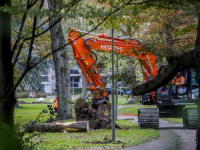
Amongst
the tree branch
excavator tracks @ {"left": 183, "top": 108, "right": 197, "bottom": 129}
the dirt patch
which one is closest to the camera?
the tree branch

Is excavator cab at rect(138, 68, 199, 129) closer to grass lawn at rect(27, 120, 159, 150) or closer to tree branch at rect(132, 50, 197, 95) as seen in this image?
grass lawn at rect(27, 120, 159, 150)

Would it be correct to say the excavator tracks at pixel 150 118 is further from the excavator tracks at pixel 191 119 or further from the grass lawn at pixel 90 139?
the excavator tracks at pixel 191 119

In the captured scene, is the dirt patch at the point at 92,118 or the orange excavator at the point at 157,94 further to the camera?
the dirt patch at the point at 92,118

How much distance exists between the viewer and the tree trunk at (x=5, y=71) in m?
4.48

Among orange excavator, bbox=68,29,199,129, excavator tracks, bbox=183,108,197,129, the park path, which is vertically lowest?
the park path

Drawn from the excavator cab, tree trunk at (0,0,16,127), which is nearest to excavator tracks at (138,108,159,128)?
the excavator cab

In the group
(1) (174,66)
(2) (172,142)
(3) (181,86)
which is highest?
(1) (174,66)

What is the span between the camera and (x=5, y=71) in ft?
14.9

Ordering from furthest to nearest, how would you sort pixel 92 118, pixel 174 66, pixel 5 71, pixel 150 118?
pixel 92 118 < pixel 150 118 < pixel 174 66 < pixel 5 71

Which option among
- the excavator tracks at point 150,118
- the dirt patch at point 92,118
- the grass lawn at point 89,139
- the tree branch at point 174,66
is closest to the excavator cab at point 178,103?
the excavator tracks at point 150,118

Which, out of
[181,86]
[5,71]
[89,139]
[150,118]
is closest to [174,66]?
[5,71]

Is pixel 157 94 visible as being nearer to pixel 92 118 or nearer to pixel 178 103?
pixel 178 103

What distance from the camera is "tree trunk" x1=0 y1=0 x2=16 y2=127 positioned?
4477 mm

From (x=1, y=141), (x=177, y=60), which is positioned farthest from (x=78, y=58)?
(x=1, y=141)
